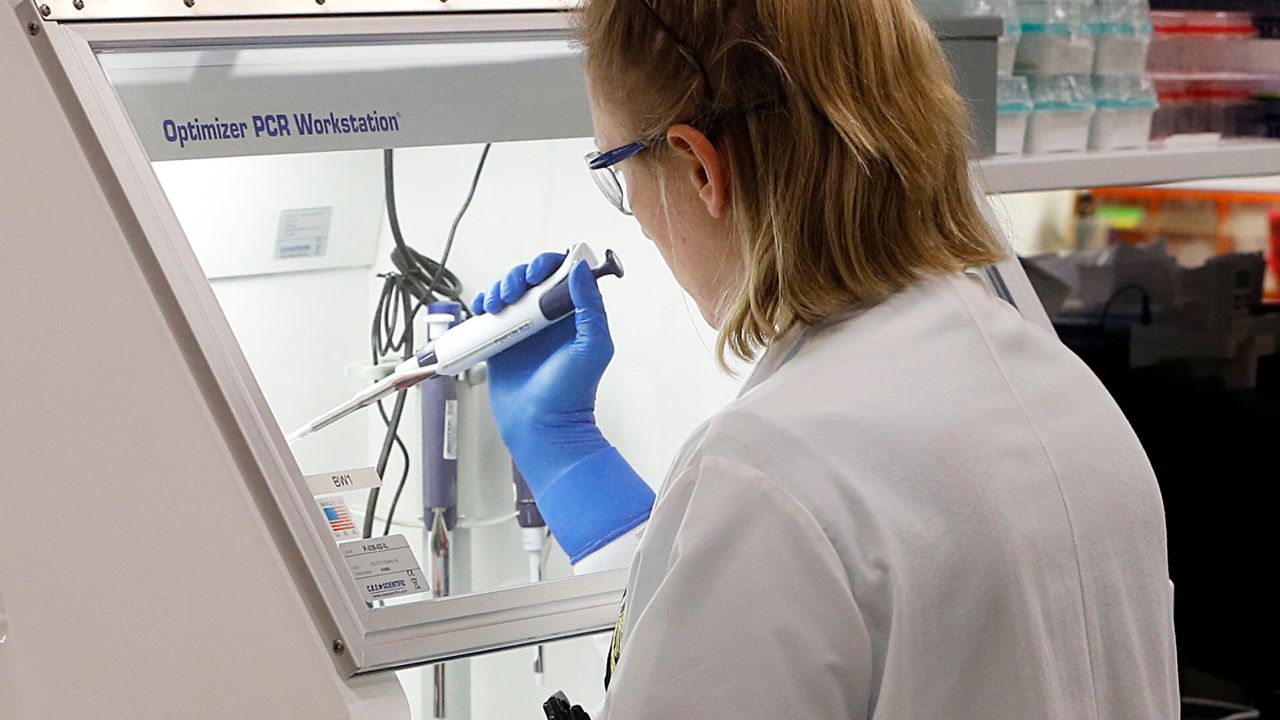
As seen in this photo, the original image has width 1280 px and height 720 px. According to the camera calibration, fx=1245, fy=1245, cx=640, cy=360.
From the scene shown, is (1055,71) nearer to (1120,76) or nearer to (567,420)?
(1120,76)

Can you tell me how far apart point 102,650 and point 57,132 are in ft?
1.44

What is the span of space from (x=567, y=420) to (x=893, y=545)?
85 centimetres

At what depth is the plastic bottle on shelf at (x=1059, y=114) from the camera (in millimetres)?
1863

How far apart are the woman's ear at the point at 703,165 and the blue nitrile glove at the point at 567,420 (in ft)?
2.08

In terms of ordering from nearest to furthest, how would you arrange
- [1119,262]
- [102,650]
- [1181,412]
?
[102,650] → [1181,412] → [1119,262]

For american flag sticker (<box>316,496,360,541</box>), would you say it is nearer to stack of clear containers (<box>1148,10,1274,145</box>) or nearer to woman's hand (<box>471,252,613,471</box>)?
woman's hand (<box>471,252,613,471</box>)

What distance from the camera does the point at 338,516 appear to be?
3.92 feet

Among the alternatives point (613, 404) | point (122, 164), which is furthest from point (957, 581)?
point (613, 404)

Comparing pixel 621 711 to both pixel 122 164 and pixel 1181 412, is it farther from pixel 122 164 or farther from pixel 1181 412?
pixel 1181 412

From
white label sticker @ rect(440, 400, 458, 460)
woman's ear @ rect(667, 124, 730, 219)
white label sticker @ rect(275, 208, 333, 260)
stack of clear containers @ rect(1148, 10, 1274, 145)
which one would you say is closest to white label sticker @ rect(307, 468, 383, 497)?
white label sticker @ rect(440, 400, 458, 460)

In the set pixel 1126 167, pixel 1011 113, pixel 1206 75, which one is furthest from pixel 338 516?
pixel 1206 75

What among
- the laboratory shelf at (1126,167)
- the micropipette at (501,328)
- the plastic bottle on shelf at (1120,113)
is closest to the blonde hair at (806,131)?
the micropipette at (501,328)

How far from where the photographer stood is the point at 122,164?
1084 millimetres

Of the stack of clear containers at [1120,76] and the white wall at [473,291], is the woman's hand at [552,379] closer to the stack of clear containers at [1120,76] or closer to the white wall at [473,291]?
the white wall at [473,291]
